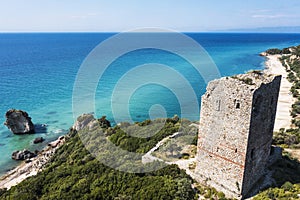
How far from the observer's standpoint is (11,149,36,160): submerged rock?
31.0 metres

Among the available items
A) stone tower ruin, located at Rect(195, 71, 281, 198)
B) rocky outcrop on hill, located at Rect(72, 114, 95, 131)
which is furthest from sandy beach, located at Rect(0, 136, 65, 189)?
stone tower ruin, located at Rect(195, 71, 281, 198)

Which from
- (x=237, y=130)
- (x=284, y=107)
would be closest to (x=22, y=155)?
(x=237, y=130)

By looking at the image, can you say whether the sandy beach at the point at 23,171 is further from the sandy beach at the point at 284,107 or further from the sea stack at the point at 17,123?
the sandy beach at the point at 284,107

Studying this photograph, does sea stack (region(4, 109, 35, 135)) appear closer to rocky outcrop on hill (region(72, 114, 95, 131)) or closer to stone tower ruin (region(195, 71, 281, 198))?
rocky outcrop on hill (region(72, 114, 95, 131))

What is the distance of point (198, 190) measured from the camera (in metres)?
14.5

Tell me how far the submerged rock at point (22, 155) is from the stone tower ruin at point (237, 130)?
24.6m

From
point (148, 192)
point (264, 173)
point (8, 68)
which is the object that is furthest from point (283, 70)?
point (8, 68)

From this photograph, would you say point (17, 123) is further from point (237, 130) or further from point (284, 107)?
point (284, 107)

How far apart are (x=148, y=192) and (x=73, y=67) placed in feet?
287

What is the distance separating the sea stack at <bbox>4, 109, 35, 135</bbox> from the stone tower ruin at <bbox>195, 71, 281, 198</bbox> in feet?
106

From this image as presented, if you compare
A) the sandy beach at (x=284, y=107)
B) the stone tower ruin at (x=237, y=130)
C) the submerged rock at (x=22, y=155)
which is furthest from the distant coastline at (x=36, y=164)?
the stone tower ruin at (x=237, y=130)

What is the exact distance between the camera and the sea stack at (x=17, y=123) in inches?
1524

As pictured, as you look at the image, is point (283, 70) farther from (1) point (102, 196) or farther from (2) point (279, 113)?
(1) point (102, 196)

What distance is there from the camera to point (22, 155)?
31141 millimetres
